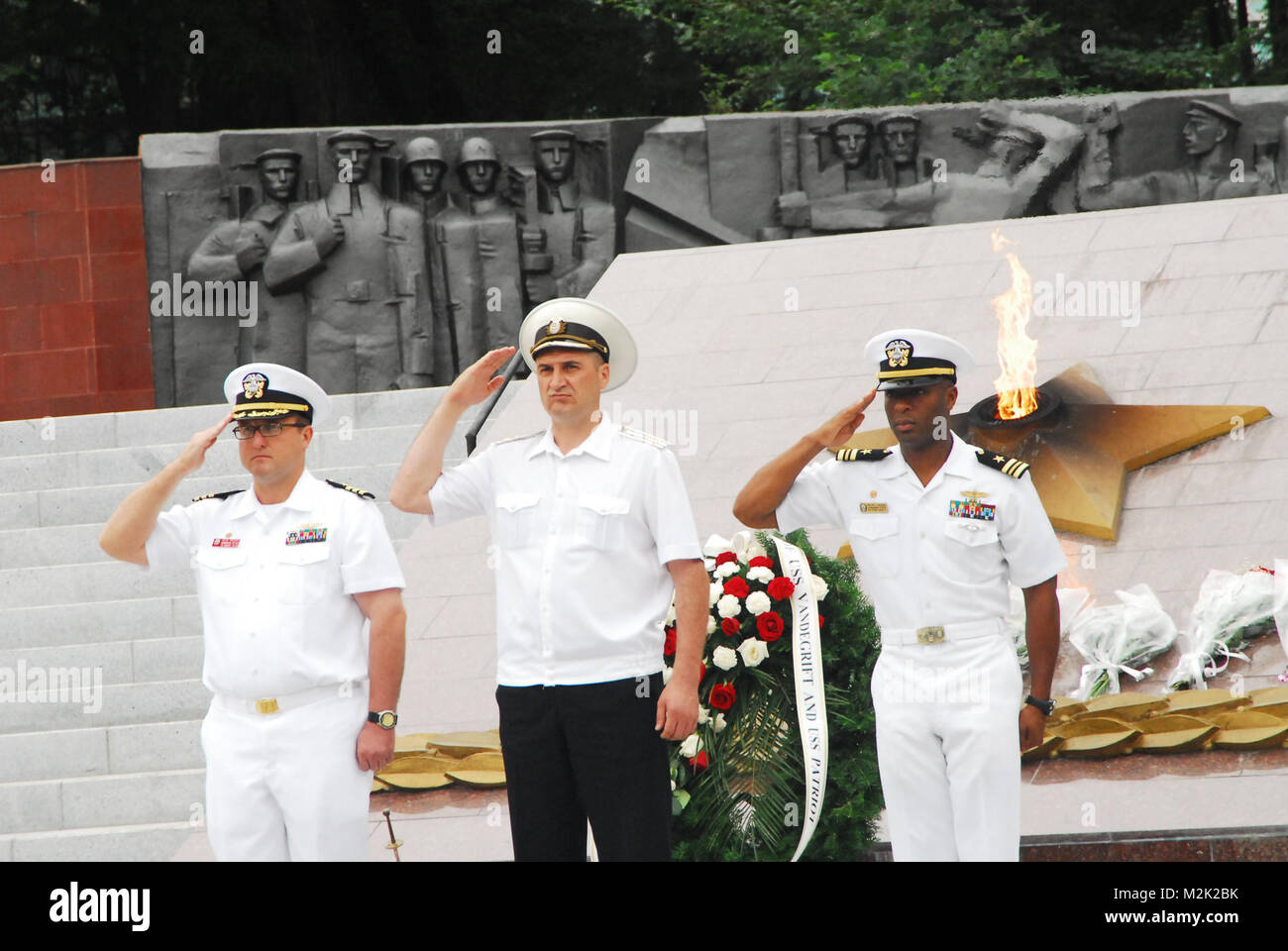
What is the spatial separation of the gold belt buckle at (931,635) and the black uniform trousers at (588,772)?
667mm

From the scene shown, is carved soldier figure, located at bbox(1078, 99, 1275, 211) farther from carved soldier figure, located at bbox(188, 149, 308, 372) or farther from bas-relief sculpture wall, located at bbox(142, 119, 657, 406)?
carved soldier figure, located at bbox(188, 149, 308, 372)

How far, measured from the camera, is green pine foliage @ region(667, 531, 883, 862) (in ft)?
15.0

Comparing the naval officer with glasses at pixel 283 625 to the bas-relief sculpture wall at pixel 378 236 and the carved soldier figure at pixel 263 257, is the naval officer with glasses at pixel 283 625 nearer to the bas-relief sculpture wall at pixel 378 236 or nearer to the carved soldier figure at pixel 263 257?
the bas-relief sculpture wall at pixel 378 236

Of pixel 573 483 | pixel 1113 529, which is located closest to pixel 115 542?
pixel 573 483

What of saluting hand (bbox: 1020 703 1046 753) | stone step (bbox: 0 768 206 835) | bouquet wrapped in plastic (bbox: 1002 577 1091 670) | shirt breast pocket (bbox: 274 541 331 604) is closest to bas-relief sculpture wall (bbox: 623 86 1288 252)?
bouquet wrapped in plastic (bbox: 1002 577 1091 670)

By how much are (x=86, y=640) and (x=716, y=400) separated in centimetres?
348

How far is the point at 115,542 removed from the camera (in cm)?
383

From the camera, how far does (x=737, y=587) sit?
4.73m

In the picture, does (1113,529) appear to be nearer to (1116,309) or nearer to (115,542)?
(1116,309)

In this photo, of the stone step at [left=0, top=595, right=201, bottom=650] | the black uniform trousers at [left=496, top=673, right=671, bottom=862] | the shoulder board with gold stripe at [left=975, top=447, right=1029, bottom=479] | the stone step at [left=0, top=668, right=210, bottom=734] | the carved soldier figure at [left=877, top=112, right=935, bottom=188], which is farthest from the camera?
the carved soldier figure at [left=877, top=112, right=935, bottom=188]

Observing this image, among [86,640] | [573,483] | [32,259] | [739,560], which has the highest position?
[32,259]

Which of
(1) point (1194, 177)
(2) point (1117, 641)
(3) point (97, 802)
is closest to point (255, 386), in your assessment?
(3) point (97, 802)

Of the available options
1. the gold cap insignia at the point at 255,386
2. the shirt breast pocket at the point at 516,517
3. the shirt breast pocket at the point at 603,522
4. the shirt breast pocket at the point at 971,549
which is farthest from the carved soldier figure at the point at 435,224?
the shirt breast pocket at the point at 971,549

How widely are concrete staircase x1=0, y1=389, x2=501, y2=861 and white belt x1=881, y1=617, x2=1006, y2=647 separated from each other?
3.26 metres
